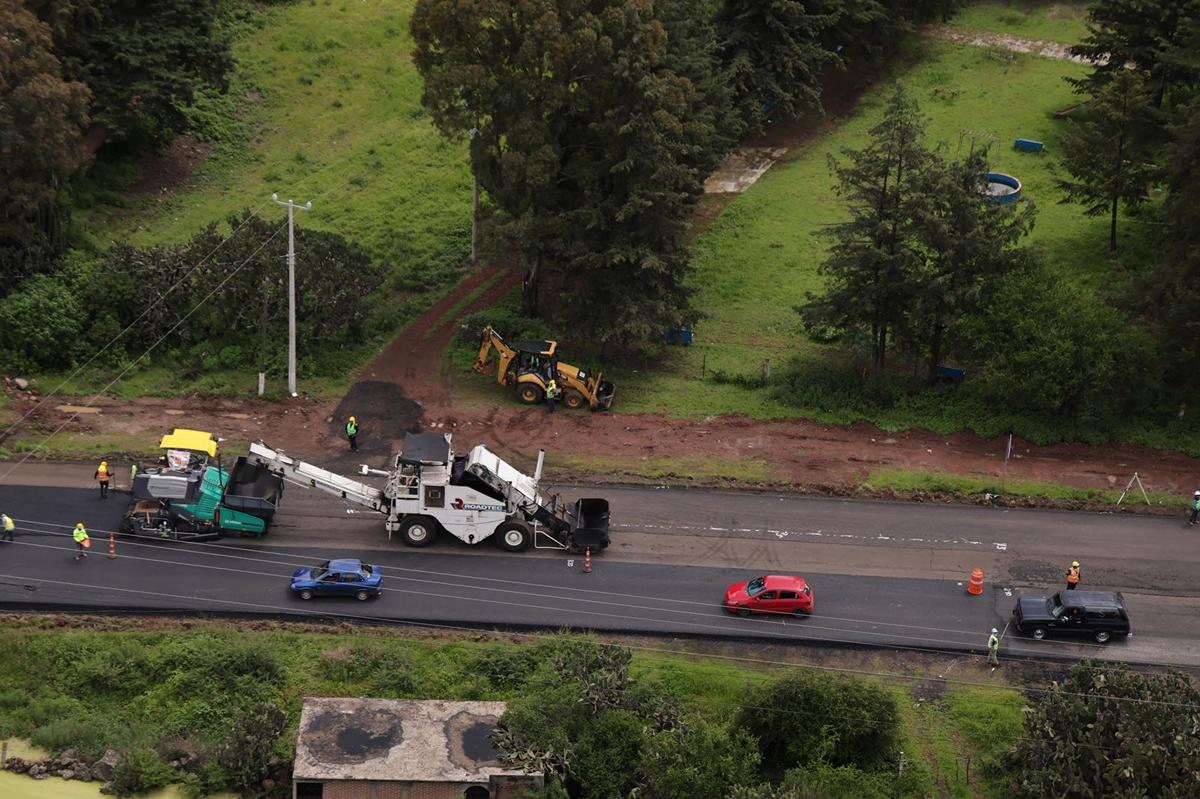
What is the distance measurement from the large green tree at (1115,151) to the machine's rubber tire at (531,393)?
93.3 ft

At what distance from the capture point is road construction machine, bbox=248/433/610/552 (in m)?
43.2

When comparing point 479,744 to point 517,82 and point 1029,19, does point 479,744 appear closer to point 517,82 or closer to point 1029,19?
point 517,82

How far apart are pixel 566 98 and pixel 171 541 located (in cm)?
2328

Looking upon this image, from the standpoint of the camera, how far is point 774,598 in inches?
1619

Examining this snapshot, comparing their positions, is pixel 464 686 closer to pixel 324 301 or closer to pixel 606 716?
pixel 606 716

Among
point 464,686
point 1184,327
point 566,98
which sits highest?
point 566,98

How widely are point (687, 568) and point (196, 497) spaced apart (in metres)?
15.3

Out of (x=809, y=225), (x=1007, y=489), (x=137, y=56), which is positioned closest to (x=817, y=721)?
(x=1007, y=489)

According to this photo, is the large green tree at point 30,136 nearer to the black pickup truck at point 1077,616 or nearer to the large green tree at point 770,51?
the large green tree at point 770,51

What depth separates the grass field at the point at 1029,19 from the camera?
85375 mm

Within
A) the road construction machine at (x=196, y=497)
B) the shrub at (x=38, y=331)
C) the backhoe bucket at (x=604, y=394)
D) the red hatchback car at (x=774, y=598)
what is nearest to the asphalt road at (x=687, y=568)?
the red hatchback car at (x=774, y=598)

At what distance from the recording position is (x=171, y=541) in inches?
1698

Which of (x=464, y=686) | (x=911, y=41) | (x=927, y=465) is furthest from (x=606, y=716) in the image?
(x=911, y=41)

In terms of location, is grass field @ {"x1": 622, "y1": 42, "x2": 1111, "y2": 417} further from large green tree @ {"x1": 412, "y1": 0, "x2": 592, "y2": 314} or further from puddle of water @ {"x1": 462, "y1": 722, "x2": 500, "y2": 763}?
puddle of water @ {"x1": 462, "y1": 722, "x2": 500, "y2": 763}
